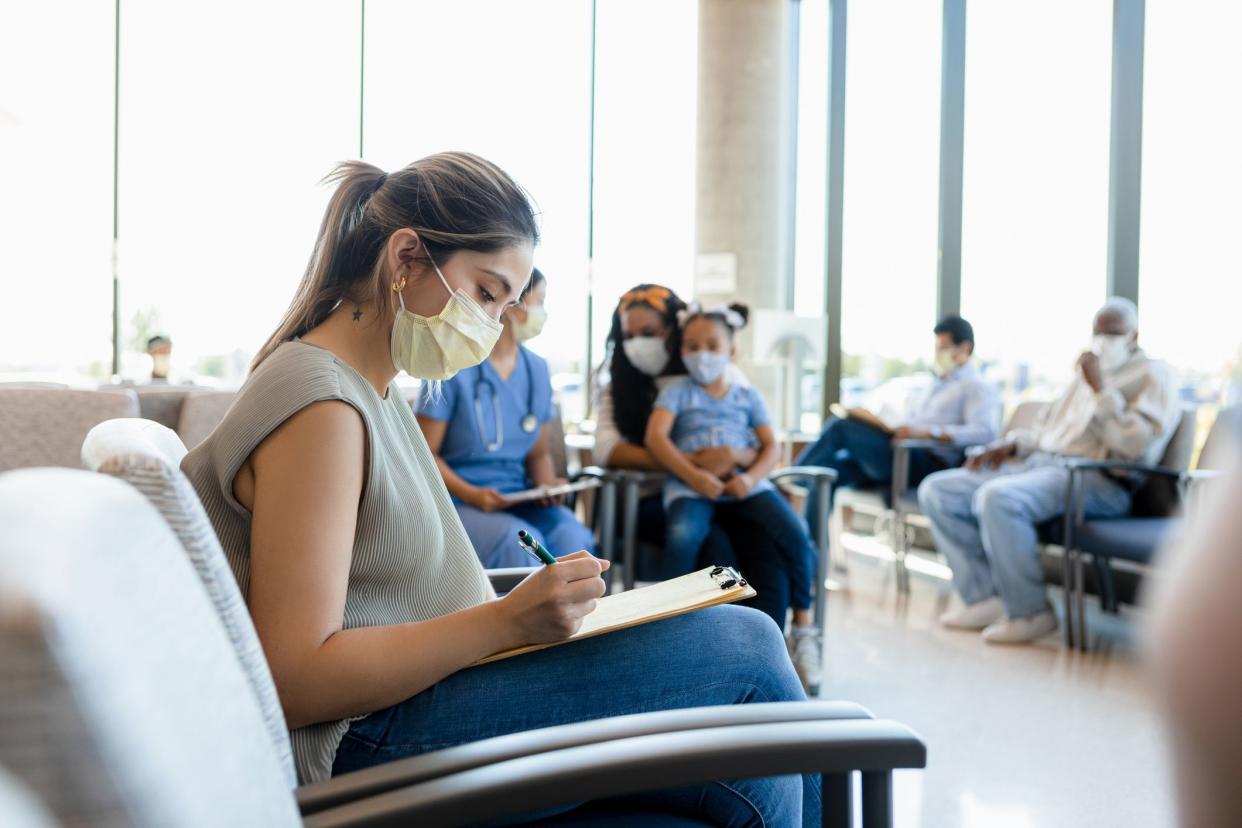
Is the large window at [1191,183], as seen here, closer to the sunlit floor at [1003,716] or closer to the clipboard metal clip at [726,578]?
the sunlit floor at [1003,716]

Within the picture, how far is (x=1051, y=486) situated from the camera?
3.76 metres

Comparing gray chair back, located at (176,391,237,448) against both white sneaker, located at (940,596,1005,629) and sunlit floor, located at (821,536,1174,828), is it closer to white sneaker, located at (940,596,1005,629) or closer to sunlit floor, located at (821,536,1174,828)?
sunlit floor, located at (821,536,1174,828)

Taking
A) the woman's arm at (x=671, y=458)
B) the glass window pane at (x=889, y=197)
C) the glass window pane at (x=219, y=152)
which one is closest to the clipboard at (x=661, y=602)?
the woman's arm at (x=671, y=458)

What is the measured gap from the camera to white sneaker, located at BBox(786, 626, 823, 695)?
118 inches

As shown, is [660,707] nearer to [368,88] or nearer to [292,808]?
[292,808]

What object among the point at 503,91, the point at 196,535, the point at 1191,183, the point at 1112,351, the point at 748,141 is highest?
the point at 503,91

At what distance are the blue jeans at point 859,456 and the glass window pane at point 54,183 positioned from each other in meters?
4.68

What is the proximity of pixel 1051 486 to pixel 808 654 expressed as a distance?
4.50 ft

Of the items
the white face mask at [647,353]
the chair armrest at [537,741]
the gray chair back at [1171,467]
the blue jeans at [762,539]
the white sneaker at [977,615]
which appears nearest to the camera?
the chair armrest at [537,741]

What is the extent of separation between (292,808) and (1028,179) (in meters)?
5.42

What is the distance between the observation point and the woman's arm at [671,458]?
3.09 meters

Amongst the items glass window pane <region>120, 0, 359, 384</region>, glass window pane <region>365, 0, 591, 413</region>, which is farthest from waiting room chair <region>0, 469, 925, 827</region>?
glass window pane <region>120, 0, 359, 384</region>

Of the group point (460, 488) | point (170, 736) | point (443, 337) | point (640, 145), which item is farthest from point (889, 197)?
point (170, 736)

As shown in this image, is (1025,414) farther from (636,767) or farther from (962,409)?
(636,767)
